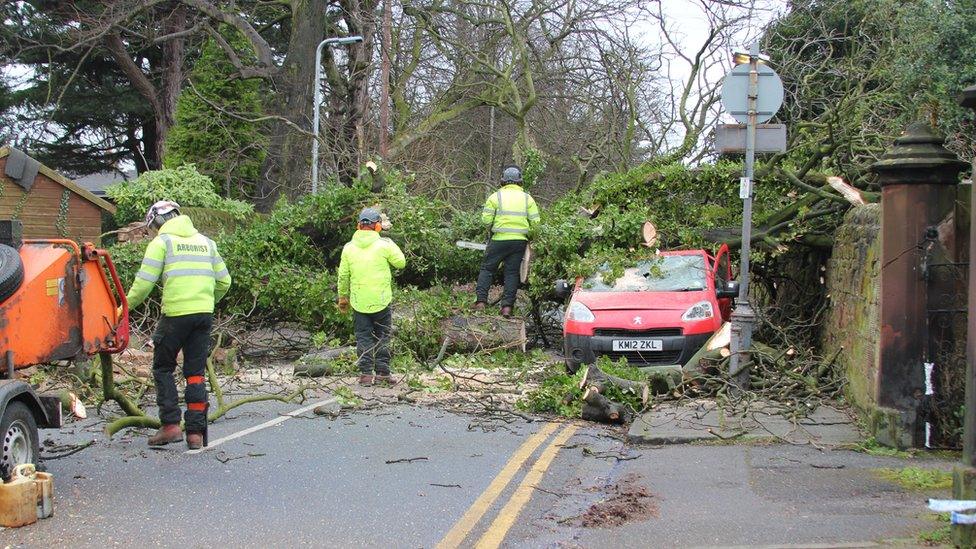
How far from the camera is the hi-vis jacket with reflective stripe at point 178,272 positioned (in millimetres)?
8180

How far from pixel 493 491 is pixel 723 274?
7.42 m

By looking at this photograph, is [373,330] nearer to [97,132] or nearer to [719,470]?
[719,470]

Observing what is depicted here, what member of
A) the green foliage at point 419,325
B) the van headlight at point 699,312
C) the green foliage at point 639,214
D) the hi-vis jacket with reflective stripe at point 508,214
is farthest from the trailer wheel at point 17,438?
the hi-vis jacket with reflective stripe at point 508,214

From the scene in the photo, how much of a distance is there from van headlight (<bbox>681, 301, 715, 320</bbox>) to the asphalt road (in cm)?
253

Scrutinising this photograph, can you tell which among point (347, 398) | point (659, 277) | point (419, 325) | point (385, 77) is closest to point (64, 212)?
point (419, 325)

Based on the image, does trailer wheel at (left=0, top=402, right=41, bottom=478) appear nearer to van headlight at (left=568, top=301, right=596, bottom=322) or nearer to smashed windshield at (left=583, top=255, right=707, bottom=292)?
van headlight at (left=568, top=301, right=596, bottom=322)

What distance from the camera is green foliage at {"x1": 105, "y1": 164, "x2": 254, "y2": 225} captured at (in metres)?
19.6

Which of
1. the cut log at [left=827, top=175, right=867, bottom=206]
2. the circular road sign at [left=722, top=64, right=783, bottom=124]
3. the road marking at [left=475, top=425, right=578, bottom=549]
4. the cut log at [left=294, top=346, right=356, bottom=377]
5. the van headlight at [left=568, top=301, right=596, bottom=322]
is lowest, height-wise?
the road marking at [left=475, top=425, right=578, bottom=549]

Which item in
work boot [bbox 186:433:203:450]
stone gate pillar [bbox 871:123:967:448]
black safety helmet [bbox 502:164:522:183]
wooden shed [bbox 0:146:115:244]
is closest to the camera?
stone gate pillar [bbox 871:123:967:448]

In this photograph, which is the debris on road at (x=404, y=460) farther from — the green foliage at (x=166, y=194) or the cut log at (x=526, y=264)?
the green foliage at (x=166, y=194)

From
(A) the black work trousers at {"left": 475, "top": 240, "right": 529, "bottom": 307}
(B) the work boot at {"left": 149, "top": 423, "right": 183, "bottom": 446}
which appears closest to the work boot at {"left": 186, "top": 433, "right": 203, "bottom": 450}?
(B) the work boot at {"left": 149, "top": 423, "right": 183, "bottom": 446}

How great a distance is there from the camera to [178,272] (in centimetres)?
827

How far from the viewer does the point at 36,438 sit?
661 cm

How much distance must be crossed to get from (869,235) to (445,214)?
7.57 m
